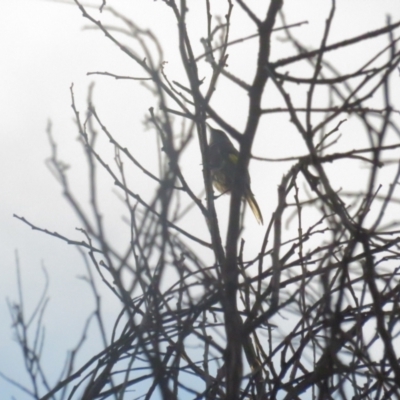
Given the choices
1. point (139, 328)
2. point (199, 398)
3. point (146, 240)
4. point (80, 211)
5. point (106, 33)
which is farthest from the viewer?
point (106, 33)

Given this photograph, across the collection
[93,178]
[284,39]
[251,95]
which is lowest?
[93,178]

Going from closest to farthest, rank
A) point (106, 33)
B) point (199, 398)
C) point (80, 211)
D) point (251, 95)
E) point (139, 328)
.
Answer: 1. point (80, 211)
2. point (139, 328)
3. point (251, 95)
4. point (199, 398)
5. point (106, 33)

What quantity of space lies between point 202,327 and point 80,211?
89 centimetres

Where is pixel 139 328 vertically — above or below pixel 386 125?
below

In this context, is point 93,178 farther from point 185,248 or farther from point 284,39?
point 284,39

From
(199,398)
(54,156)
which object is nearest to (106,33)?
(54,156)

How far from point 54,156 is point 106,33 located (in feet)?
4.18

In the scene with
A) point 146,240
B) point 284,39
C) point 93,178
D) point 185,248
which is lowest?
point 93,178

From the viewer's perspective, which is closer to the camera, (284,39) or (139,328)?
(139,328)

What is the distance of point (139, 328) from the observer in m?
1.78

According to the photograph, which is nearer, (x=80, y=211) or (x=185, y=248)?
(x=80, y=211)

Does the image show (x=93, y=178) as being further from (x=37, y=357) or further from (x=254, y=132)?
(x=37, y=357)

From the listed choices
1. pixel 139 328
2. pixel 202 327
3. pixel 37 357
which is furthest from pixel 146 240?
pixel 37 357

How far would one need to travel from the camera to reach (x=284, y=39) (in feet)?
8.43
